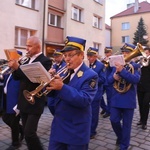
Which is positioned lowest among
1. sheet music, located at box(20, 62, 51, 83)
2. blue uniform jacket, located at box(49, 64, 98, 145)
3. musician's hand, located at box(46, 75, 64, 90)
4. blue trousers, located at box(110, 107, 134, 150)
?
blue trousers, located at box(110, 107, 134, 150)

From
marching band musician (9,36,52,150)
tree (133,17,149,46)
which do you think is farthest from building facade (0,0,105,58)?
tree (133,17,149,46)

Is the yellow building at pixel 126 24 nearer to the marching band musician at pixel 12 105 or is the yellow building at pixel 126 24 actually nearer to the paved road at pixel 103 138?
the paved road at pixel 103 138

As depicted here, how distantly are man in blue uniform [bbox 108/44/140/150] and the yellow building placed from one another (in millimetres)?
38455

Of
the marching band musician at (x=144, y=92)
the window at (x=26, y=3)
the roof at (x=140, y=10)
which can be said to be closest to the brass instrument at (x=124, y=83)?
the marching band musician at (x=144, y=92)

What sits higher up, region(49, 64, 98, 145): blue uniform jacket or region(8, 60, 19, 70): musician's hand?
region(8, 60, 19, 70): musician's hand

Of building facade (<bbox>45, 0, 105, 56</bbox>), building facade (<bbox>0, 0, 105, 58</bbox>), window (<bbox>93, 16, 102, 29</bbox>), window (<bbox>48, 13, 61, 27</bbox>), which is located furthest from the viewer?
window (<bbox>93, 16, 102, 29</bbox>)

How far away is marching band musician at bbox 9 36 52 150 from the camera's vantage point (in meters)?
3.49

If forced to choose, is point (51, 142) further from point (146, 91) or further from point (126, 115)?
point (146, 91)

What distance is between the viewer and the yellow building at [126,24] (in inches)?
1662

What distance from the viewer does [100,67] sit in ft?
18.0

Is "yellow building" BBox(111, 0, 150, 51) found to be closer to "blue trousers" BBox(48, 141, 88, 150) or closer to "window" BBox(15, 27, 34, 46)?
"window" BBox(15, 27, 34, 46)

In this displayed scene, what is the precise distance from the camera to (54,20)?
→ 735 inches

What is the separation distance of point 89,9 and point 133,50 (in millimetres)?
18156

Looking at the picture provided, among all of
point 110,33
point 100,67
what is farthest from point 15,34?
point 110,33
